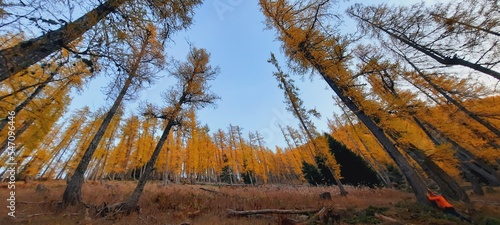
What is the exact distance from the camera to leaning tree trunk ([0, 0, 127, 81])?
233 centimetres

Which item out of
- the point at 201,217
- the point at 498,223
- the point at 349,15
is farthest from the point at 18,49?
the point at 349,15

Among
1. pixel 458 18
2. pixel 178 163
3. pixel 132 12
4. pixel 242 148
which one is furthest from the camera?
pixel 242 148

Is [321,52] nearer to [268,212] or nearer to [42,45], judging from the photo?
[268,212]

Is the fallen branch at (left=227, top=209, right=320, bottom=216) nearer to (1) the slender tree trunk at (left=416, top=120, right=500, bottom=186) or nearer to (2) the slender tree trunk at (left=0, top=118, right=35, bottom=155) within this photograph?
(1) the slender tree trunk at (left=416, top=120, right=500, bottom=186)

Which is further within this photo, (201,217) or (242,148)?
(242,148)

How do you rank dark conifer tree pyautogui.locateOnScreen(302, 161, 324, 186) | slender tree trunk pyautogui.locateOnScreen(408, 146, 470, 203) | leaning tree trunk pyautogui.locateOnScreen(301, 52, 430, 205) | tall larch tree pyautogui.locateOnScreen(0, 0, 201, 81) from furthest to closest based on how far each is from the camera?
dark conifer tree pyautogui.locateOnScreen(302, 161, 324, 186)
slender tree trunk pyautogui.locateOnScreen(408, 146, 470, 203)
leaning tree trunk pyautogui.locateOnScreen(301, 52, 430, 205)
tall larch tree pyautogui.locateOnScreen(0, 0, 201, 81)

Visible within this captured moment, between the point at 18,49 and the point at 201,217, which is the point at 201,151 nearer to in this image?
the point at 201,217

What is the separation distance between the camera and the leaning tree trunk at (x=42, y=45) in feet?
7.64

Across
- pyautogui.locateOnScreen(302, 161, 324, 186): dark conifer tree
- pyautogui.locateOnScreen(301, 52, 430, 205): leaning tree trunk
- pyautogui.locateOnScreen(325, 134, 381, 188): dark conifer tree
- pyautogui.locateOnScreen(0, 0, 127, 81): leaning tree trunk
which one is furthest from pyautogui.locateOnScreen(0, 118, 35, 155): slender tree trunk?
pyautogui.locateOnScreen(302, 161, 324, 186): dark conifer tree

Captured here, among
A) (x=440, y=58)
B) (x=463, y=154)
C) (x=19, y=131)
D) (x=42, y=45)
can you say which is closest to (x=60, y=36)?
(x=42, y=45)

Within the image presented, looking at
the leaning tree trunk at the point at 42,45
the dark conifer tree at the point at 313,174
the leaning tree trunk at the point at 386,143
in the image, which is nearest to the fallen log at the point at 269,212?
the leaning tree trunk at the point at 386,143

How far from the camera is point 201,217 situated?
767 cm

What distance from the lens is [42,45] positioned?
2.60m

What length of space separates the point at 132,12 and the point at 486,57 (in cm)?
921
